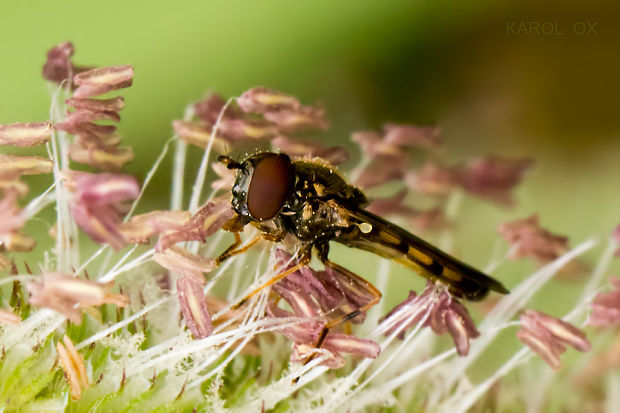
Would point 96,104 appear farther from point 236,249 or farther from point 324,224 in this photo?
point 324,224

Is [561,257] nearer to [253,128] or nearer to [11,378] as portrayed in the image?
[253,128]

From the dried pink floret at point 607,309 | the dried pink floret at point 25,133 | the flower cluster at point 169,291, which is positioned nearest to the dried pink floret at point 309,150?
the flower cluster at point 169,291

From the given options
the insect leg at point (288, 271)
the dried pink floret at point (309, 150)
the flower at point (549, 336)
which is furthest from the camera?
the dried pink floret at point (309, 150)

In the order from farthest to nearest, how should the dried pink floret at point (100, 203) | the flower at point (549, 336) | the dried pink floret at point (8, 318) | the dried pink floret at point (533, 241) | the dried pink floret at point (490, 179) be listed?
the dried pink floret at point (490, 179) < the dried pink floret at point (533, 241) < the flower at point (549, 336) < the dried pink floret at point (8, 318) < the dried pink floret at point (100, 203)

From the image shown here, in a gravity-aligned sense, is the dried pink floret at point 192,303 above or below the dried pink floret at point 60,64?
below

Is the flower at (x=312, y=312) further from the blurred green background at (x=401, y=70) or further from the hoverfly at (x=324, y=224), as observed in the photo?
the blurred green background at (x=401, y=70)

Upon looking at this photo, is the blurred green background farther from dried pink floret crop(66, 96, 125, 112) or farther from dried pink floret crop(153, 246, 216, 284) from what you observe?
dried pink floret crop(153, 246, 216, 284)

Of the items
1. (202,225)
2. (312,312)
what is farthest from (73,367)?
(312,312)
